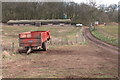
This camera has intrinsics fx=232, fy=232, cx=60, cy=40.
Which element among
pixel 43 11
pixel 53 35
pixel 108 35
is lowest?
pixel 53 35

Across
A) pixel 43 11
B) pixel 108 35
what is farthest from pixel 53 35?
pixel 43 11

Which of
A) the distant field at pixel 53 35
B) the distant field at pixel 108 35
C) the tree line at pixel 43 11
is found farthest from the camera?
the tree line at pixel 43 11

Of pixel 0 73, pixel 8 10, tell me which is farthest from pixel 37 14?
pixel 0 73

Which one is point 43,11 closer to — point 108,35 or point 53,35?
point 53,35

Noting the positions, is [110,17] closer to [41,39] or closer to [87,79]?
[41,39]

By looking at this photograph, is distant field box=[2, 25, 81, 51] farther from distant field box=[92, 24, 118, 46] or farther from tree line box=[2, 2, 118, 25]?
tree line box=[2, 2, 118, 25]

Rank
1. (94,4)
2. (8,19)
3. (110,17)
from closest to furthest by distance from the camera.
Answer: (94,4) < (8,19) < (110,17)

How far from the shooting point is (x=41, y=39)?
18.2 m

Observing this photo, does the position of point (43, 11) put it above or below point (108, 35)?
above

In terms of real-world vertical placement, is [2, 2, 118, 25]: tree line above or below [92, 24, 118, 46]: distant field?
above

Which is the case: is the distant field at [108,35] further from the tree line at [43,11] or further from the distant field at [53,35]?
the tree line at [43,11]

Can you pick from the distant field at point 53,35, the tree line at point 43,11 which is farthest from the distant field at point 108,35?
the tree line at point 43,11

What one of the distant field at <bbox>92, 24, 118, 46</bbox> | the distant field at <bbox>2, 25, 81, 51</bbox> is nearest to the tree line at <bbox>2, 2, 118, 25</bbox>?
the distant field at <bbox>2, 25, 81, 51</bbox>

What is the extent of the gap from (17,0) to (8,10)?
7.43m
